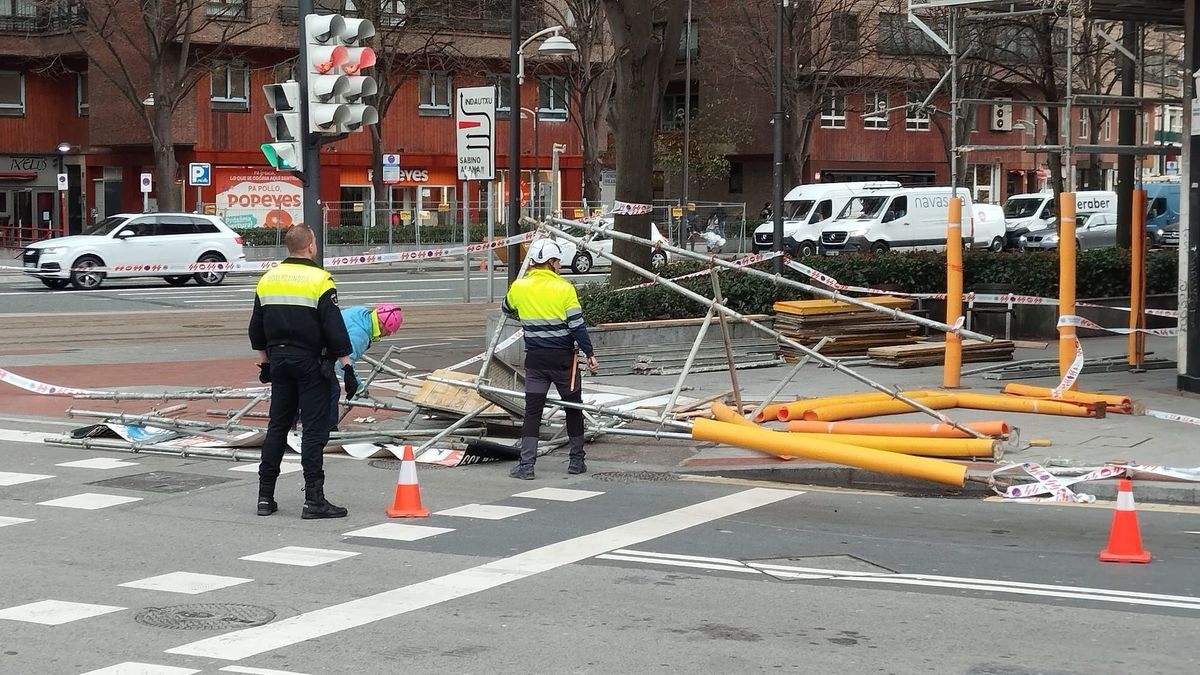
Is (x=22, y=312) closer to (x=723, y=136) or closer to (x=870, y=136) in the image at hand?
(x=723, y=136)

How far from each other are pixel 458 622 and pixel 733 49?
51.4 meters

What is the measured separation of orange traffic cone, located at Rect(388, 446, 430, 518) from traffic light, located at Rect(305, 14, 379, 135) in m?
5.30

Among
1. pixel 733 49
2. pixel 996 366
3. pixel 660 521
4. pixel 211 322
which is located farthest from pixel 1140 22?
pixel 733 49

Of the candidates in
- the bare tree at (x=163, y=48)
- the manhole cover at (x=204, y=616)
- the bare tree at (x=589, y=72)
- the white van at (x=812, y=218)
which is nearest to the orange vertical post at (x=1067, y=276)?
the manhole cover at (x=204, y=616)

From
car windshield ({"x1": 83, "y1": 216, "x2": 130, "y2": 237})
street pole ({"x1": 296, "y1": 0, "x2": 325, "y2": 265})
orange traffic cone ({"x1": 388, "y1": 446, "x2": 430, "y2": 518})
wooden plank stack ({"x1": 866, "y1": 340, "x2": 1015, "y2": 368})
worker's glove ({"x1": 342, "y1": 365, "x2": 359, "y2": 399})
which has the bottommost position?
orange traffic cone ({"x1": 388, "y1": 446, "x2": 430, "y2": 518})

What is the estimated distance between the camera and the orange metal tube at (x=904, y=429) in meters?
11.7

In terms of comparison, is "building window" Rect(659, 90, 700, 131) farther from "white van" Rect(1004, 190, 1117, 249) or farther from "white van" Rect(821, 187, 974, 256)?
"white van" Rect(821, 187, 974, 256)

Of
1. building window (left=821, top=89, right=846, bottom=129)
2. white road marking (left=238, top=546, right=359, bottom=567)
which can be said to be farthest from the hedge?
building window (left=821, top=89, right=846, bottom=129)

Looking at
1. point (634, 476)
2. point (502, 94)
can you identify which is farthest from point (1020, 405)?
point (502, 94)

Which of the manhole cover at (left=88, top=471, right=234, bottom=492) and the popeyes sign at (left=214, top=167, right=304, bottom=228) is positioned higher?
the popeyes sign at (left=214, top=167, right=304, bottom=228)

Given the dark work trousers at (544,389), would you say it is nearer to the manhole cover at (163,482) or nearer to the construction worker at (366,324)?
the construction worker at (366,324)

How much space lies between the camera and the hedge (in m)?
19.5

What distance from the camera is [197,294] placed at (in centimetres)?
3219

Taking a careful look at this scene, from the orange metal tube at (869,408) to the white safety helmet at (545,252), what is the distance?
2.63 metres
